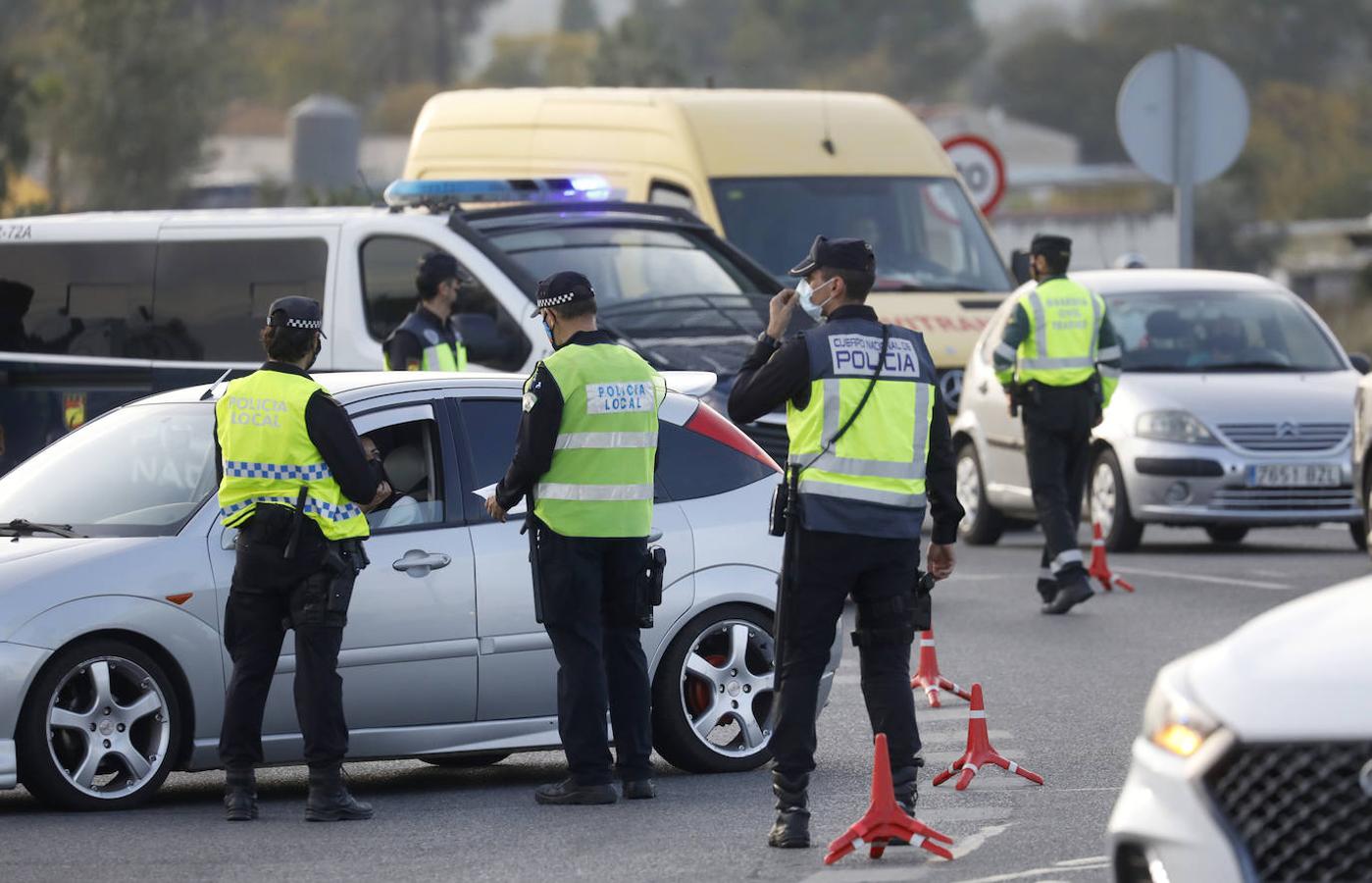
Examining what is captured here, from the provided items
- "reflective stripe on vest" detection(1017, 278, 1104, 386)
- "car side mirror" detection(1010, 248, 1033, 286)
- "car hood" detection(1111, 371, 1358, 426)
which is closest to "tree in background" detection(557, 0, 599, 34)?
"car side mirror" detection(1010, 248, 1033, 286)

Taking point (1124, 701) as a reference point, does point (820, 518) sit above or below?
above

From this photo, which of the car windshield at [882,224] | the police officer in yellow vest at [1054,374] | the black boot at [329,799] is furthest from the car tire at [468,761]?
the car windshield at [882,224]

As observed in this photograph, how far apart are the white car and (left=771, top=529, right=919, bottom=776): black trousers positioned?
2.41 m

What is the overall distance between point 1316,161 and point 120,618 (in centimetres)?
9594

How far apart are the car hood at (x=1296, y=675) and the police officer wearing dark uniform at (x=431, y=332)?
720cm

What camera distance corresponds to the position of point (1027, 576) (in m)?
16.2

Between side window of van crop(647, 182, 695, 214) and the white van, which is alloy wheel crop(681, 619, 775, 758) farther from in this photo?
side window of van crop(647, 182, 695, 214)

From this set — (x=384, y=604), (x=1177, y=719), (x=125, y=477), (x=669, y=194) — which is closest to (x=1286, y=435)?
(x=669, y=194)

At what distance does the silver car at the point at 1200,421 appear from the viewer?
16.6 m

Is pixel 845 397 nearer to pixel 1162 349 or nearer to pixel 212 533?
pixel 212 533

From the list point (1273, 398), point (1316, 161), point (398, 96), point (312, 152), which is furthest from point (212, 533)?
point (398, 96)

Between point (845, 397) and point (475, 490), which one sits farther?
point (475, 490)

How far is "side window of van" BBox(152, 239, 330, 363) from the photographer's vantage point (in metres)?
14.6

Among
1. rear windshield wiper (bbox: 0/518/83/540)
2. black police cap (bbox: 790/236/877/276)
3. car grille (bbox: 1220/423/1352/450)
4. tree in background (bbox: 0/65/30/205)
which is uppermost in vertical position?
tree in background (bbox: 0/65/30/205)
